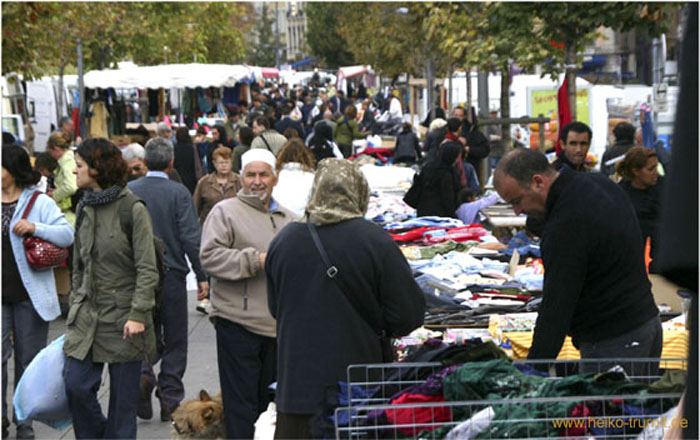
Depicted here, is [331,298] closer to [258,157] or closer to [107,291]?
[107,291]

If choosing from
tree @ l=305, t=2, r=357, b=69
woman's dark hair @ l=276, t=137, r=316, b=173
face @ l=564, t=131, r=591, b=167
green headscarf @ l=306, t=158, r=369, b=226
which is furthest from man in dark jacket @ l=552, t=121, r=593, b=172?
tree @ l=305, t=2, r=357, b=69

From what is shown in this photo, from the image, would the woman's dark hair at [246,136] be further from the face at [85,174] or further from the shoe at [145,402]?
the face at [85,174]

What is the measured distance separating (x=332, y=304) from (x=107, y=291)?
6.21ft

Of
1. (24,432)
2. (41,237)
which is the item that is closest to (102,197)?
(41,237)

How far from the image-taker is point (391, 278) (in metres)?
4.58

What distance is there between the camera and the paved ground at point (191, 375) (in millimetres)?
7457

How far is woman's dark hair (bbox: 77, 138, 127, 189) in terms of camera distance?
19.6ft

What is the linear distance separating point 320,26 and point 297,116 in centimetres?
6766

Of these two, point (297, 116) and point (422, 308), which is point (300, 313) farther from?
point (297, 116)

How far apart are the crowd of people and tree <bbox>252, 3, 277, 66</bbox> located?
456 feet

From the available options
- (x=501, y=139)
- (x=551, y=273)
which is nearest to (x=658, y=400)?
(x=551, y=273)

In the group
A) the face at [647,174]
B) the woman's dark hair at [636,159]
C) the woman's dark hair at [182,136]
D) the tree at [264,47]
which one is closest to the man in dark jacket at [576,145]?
the woman's dark hair at [636,159]

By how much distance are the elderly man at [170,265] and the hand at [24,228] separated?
94cm

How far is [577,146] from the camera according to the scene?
354 inches
